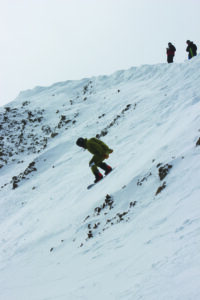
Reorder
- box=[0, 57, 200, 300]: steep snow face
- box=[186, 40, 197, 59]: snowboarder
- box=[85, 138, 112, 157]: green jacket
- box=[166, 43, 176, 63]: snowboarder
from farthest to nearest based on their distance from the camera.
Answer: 1. box=[166, 43, 176, 63]: snowboarder
2. box=[186, 40, 197, 59]: snowboarder
3. box=[85, 138, 112, 157]: green jacket
4. box=[0, 57, 200, 300]: steep snow face

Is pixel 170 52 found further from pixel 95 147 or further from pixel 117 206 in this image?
pixel 117 206

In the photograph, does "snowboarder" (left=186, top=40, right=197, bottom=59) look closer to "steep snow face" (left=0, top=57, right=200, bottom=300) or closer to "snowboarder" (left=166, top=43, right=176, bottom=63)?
"snowboarder" (left=166, top=43, right=176, bottom=63)

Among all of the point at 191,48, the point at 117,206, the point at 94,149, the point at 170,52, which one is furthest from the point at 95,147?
the point at 170,52

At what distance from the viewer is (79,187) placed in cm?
1131

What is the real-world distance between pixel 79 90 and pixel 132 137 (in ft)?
58.9

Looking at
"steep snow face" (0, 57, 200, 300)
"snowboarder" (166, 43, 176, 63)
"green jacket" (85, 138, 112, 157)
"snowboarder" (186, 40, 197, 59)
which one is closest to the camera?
"steep snow face" (0, 57, 200, 300)

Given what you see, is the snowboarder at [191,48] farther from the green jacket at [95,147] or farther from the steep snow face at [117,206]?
the green jacket at [95,147]

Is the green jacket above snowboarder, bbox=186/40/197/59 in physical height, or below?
below

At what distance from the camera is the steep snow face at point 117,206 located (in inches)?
149

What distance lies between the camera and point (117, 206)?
7.59 m

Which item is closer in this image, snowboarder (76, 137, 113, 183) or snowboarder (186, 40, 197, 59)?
snowboarder (76, 137, 113, 183)

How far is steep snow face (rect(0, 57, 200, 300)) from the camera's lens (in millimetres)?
3797

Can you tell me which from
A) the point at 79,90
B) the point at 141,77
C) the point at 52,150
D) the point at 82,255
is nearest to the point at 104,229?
the point at 82,255

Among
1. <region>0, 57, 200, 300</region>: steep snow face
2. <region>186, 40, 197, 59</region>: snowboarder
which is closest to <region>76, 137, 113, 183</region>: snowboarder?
<region>0, 57, 200, 300</region>: steep snow face
